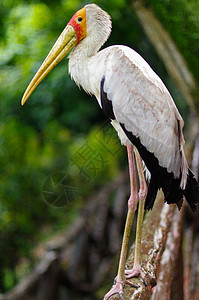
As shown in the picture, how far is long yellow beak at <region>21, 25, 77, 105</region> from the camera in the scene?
110 cm

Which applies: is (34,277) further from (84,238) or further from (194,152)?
(194,152)

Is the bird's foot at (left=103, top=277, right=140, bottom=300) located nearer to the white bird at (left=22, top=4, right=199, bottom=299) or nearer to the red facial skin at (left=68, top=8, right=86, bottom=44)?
the white bird at (left=22, top=4, right=199, bottom=299)

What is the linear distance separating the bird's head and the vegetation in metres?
1.17

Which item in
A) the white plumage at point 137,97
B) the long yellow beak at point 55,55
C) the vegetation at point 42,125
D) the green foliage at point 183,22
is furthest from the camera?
the vegetation at point 42,125

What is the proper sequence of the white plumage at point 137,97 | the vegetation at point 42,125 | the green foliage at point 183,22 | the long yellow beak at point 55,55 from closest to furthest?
the white plumage at point 137,97
the long yellow beak at point 55,55
the green foliage at point 183,22
the vegetation at point 42,125

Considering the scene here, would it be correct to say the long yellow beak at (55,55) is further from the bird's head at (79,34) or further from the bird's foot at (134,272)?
the bird's foot at (134,272)

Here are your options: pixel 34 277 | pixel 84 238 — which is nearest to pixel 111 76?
pixel 34 277

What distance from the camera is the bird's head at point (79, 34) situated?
1.10 metres

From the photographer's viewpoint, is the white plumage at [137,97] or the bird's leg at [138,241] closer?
the white plumage at [137,97]

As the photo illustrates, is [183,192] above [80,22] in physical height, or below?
below

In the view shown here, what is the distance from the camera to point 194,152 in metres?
2.33

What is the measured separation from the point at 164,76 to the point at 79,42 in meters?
2.04

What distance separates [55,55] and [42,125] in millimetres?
2025

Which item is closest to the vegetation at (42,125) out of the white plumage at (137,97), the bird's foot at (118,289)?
the white plumage at (137,97)
